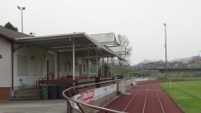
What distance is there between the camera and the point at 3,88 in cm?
2012

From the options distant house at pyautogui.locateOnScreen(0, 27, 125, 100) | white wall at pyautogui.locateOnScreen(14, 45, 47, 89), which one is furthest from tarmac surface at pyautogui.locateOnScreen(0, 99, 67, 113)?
white wall at pyautogui.locateOnScreen(14, 45, 47, 89)

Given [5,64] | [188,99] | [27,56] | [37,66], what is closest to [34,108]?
[5,64]

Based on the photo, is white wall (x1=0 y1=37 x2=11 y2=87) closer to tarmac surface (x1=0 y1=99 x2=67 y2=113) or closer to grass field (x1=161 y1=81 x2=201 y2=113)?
tarmac surface (x1=0 y1=99 x2=67 y2=113)

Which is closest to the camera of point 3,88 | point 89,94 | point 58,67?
point 89,94

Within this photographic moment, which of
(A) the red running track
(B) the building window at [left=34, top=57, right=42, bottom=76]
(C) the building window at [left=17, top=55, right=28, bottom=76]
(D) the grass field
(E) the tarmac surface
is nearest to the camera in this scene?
(E) the tarmac surface

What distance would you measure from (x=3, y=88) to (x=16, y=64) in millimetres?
1899

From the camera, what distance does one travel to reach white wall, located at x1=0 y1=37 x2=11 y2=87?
20297 mm

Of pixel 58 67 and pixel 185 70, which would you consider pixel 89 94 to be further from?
pixel 185 70

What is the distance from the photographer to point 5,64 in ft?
66.9

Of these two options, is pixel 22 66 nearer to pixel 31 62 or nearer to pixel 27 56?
pixel 27 56

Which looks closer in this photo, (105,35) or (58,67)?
(58,67)

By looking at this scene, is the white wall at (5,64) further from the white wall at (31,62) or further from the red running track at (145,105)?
the red running track at (145,105)

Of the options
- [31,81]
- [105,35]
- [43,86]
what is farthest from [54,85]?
[105,35]

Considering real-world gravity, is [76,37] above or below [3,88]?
above
